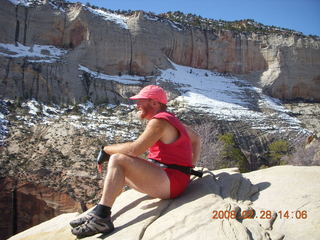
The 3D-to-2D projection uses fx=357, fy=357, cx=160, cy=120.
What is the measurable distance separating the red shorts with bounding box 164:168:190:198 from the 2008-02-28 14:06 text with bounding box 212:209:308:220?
57 cm

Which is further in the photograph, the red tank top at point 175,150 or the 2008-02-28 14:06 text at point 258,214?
the red tank top at point 175,150

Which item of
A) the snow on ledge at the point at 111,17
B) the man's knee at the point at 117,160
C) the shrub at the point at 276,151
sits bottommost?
Result: the shrub at the point at 276,151

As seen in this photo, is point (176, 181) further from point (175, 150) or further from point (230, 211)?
point (230, 211)

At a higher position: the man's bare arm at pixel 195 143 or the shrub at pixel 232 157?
the man's bare arm at pixel 195 143

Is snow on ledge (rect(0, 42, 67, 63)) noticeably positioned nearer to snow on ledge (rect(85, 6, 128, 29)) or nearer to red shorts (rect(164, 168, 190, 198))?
snow on ledge (rect(85, 6, 128, 29))

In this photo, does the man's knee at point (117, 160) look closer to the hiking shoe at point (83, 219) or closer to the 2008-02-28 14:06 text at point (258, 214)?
the hiking shoe at point (83, 219)

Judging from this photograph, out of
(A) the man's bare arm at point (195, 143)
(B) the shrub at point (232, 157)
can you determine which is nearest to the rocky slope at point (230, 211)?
(A) the man's bare arm at point (195, 143)

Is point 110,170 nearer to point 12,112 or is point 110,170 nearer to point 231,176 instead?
point 231,176

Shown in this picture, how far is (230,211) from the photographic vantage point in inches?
131

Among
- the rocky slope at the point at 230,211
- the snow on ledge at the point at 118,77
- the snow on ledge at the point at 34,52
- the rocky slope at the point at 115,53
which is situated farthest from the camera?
the snow on ledge at the point at 118,77

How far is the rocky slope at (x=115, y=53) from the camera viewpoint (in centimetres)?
3058

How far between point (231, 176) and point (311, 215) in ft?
3.73

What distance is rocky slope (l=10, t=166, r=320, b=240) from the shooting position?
3.12m

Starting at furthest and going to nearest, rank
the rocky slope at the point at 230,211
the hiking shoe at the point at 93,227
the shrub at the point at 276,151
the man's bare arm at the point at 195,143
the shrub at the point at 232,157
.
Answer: the shrub at the point at 276,151, the shrub at the point at 232,157, the man's bare arm at the point at 195,143, the hiking shoe at the point at 93,227, the rocky slope at the point at 230,211
